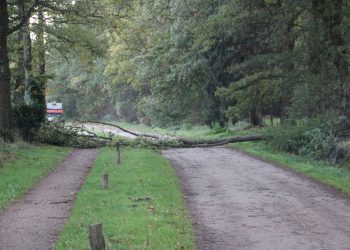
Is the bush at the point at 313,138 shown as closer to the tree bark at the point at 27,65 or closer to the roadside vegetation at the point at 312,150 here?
the roadside vegetation at the point at 312,150

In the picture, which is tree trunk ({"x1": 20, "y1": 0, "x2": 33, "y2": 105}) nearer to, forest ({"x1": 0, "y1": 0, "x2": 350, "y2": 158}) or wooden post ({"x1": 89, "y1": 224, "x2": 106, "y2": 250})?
forest ({"x1": 0, "y1": 0, "x2": 350, "y2": 158})

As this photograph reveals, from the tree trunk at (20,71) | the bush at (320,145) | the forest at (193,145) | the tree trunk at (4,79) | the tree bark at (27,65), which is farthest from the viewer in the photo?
the tree trunk at (20,71)

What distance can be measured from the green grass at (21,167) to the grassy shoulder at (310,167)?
342 inches

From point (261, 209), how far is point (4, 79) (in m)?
16.7

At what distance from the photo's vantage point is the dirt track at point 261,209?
9180 mm

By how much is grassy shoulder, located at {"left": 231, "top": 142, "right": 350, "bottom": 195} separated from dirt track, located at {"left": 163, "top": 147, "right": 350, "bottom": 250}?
20.0 inches

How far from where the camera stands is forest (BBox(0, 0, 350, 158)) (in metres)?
22.9

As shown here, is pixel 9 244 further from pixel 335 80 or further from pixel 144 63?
pixel 144 63

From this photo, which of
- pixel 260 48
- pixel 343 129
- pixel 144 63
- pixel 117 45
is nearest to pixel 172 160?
pixel 343 129

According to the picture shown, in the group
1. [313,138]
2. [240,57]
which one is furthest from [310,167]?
[240,57]

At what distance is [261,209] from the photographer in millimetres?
11977

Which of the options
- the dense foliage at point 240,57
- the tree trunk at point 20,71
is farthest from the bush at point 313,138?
the tree trunk at point 20,71

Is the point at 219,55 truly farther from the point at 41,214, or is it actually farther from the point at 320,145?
the point at 41,214

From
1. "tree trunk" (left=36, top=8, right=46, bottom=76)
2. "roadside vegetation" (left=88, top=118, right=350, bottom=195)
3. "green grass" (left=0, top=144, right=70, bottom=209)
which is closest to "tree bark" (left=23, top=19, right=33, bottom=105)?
"tree trunk" (left=36, top=8, right=46, bottom=76)
